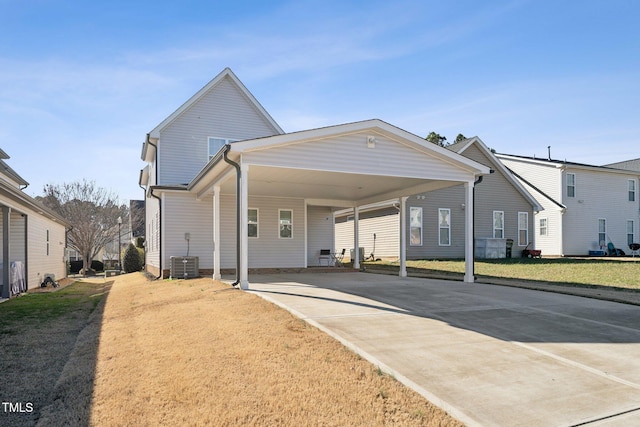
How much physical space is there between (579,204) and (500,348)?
83.8 ft

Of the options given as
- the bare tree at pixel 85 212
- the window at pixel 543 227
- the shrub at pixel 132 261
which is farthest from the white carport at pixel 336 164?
the bare tree at pixel 85 212

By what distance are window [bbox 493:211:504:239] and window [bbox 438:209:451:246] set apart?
2876 mm

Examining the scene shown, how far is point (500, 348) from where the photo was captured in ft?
17.6

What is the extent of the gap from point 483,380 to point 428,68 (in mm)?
11289

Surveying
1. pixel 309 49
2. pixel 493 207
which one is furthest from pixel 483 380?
pixel 493 207

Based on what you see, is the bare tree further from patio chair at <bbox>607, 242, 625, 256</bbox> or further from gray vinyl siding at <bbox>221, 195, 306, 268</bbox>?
patio chair at <bbox>607, 242, 625, 256</bbox>

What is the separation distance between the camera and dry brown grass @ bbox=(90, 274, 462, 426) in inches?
144

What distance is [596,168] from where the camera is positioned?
27.4m

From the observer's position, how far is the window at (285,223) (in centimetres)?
1667

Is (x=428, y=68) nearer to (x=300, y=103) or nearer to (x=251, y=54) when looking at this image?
(x=300, y=103)

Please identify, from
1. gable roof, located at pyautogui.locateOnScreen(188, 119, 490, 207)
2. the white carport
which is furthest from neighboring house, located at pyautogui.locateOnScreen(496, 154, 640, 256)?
gable roof, located at pyautogui.locateOnScreen(188, 119, 490, 207)

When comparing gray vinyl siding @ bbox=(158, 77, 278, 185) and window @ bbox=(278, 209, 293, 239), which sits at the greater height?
gray vinyl siding @ bbox=(158, 77, 278, 185)

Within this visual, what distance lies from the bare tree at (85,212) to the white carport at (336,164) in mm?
20242

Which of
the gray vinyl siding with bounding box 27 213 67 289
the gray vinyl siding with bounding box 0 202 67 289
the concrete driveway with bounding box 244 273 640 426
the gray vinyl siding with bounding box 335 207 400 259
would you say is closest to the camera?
the concrete driveway with bounding box 244 273 640 426
